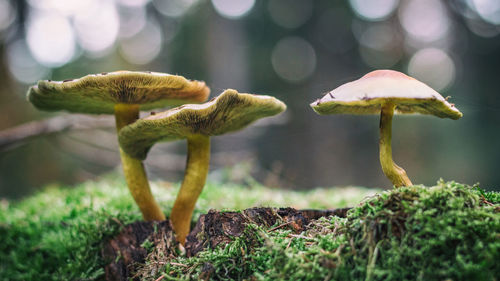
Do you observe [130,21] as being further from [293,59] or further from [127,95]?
[127,95]

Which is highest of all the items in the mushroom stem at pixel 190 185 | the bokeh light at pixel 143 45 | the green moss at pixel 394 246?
the bokeh light at pixel 143 45

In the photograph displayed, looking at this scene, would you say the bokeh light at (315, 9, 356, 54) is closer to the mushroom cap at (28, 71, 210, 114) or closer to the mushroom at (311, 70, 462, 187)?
the mushroom cap at (28, 71, 210, 114)

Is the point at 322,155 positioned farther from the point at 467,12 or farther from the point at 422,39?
the point at 467,12

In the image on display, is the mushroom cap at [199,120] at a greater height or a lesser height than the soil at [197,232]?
greater

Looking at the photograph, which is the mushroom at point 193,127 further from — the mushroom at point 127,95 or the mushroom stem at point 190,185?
the mushroom at point 127,95

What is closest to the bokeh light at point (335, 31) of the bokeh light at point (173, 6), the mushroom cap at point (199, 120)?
the bokeh light at point (173, 6)

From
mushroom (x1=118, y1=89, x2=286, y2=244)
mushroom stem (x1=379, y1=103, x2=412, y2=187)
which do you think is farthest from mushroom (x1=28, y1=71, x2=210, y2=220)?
mushroom stem (x1=379, y1=103, x2=412, y2=187)
